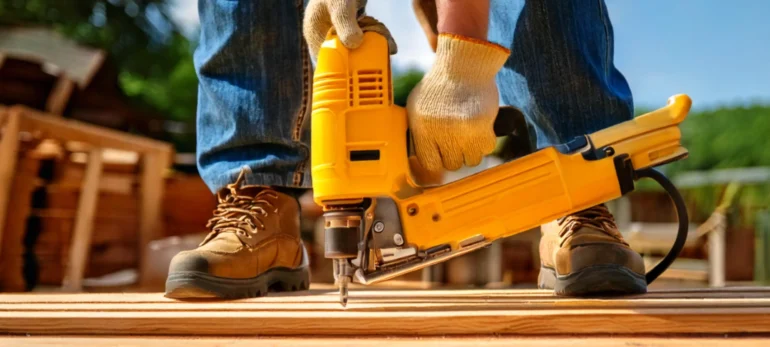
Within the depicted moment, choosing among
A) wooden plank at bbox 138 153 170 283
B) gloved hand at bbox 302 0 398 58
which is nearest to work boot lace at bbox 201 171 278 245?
gloved hand at bbox 302 0 398 58

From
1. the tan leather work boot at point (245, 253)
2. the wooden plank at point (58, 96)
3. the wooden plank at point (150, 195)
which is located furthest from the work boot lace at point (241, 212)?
the wooden plank at point (58, 96)

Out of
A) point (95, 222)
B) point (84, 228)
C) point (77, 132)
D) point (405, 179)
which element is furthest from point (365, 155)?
point (95, 222)

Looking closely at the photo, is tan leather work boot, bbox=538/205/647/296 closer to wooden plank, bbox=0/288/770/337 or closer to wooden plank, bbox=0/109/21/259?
wooden plank, bbox=0/288/770/337

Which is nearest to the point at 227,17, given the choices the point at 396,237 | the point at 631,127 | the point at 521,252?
the point at 396,237

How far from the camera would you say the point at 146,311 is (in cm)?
108

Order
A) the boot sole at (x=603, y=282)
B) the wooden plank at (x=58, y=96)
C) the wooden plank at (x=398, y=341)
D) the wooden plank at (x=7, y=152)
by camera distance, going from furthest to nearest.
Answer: the wooden plank at (x=58, y=96) → the wooden plank at (x=7, y=152) → the boot sole at (x=603, y=282) → the wooden plank at (x=398, y=341)

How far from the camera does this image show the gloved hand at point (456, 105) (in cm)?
106

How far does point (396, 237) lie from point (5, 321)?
57 cm

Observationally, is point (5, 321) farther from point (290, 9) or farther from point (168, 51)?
point (168, 51)

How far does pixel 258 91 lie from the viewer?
4.79 feet

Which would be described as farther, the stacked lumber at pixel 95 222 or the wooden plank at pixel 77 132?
the stacked lumber at pixel 95 222

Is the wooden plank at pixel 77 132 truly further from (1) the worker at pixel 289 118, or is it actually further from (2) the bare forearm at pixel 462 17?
(2) the bare forearm at pixel 462 17

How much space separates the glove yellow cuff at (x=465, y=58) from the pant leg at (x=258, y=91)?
0.46 m

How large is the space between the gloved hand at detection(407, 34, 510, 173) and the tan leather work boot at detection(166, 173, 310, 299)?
0.43 m
